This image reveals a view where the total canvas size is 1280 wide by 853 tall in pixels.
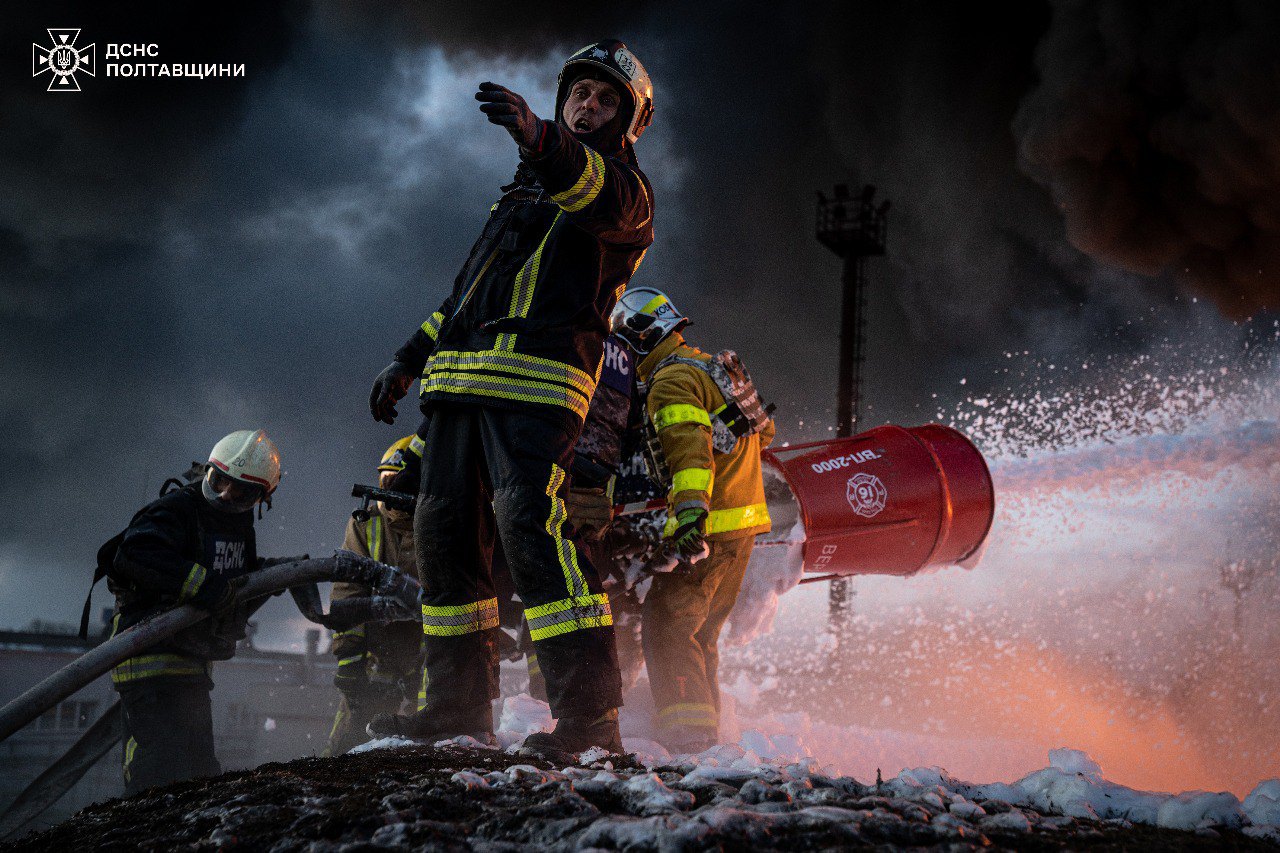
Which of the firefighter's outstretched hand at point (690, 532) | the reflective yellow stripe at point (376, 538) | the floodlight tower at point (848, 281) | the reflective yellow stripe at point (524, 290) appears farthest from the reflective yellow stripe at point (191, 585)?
the floodlight tower at point (848, 281)

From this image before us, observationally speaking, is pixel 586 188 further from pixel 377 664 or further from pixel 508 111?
pixel 377 664

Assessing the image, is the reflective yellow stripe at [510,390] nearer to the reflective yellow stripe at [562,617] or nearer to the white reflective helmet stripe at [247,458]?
the reflective yellow stripe at [562,617]

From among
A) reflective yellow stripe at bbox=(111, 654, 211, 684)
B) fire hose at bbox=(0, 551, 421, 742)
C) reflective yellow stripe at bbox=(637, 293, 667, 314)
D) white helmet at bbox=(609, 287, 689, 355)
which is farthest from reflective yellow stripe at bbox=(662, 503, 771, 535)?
reflective yellow stripe at bbox=(111, 654, 211, 684)

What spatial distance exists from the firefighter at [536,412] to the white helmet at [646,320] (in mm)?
1736

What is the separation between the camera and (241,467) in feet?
15.2

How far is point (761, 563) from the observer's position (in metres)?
4.93

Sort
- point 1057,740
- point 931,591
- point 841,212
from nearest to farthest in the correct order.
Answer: point 1057,740
point 931,591
point 841,212

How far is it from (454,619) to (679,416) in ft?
5.54

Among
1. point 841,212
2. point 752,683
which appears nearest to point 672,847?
point 752,683

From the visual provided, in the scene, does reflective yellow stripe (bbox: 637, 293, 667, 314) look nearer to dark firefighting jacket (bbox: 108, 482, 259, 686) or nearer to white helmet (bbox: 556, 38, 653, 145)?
white helmet (bbox: 556, 38, 653, 145)

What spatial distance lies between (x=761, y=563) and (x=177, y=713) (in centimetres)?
300

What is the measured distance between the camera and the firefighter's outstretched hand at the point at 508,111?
2252 millimetres

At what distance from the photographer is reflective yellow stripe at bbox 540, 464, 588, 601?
2.60 m

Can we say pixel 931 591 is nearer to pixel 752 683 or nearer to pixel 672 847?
pixel 752 683
